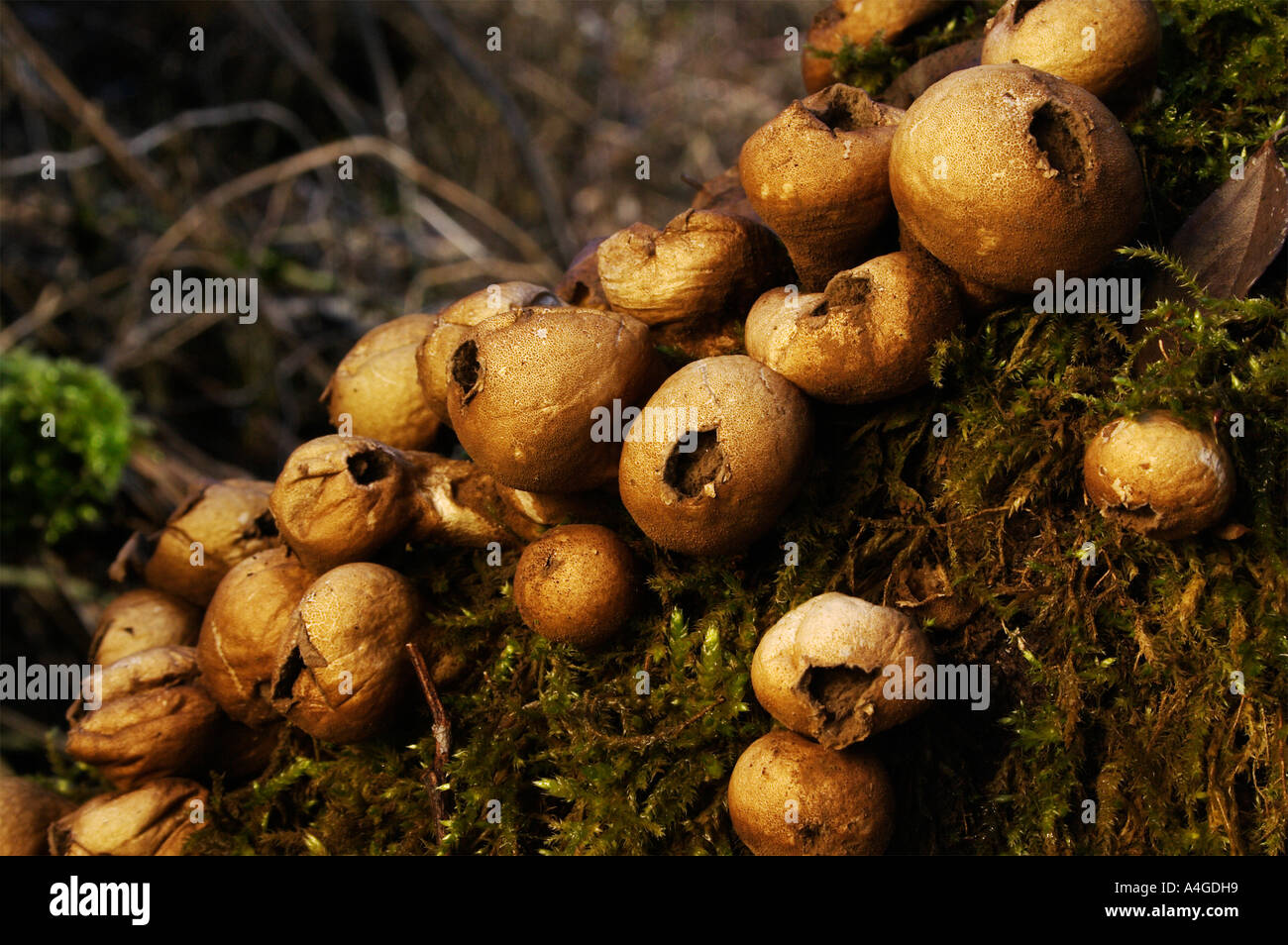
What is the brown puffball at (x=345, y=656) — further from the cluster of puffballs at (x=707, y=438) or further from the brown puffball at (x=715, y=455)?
the brown puffball at (x=715, y=455)

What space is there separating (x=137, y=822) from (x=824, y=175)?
2278 millimetres

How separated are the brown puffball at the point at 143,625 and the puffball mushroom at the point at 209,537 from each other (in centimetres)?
6

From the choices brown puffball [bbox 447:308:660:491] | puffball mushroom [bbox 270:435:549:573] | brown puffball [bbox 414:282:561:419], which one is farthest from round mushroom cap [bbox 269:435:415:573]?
brown puffball [bbox 447:308:660:491]

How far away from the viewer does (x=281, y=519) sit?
2.51 meters

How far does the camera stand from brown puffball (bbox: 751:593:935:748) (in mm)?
1928

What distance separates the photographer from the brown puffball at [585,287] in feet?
8.99

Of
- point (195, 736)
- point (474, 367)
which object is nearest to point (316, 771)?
point (195, 736)

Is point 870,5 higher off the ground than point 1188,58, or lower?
higher

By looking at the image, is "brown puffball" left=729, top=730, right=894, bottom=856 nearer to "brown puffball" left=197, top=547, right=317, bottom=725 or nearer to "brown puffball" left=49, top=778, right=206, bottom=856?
"brown puffball" left=197, top=547, right=317, bottom=725

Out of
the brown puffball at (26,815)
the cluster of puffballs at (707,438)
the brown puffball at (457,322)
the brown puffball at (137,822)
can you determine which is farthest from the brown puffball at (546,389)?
the brown puffball at (26,815)

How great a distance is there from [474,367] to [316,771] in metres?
1.14

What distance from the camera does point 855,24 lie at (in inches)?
118

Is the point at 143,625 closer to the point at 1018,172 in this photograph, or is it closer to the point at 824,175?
the point at 824,175

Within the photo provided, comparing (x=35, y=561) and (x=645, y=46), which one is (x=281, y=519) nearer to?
(x=35, y=561)
